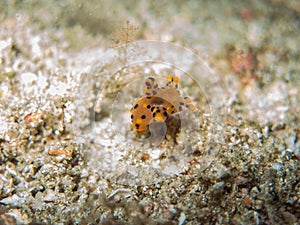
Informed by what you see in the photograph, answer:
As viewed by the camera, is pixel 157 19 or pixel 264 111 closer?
pixel 264 111

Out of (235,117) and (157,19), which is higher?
(157,19)

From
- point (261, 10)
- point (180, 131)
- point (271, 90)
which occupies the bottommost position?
point (180, 131)

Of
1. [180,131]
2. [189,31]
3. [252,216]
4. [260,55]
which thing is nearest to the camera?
[252,216]

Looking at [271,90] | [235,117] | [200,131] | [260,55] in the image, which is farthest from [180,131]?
[260,55]

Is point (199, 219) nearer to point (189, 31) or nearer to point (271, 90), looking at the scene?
point (271, 90)

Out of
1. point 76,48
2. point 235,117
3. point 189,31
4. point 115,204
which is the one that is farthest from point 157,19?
point 115,204

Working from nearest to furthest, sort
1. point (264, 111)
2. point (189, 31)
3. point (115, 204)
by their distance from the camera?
point (115, 204)
point (264, 111)
point (189, 31)

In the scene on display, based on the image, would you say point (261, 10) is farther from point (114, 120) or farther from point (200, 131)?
point (114, 120)
